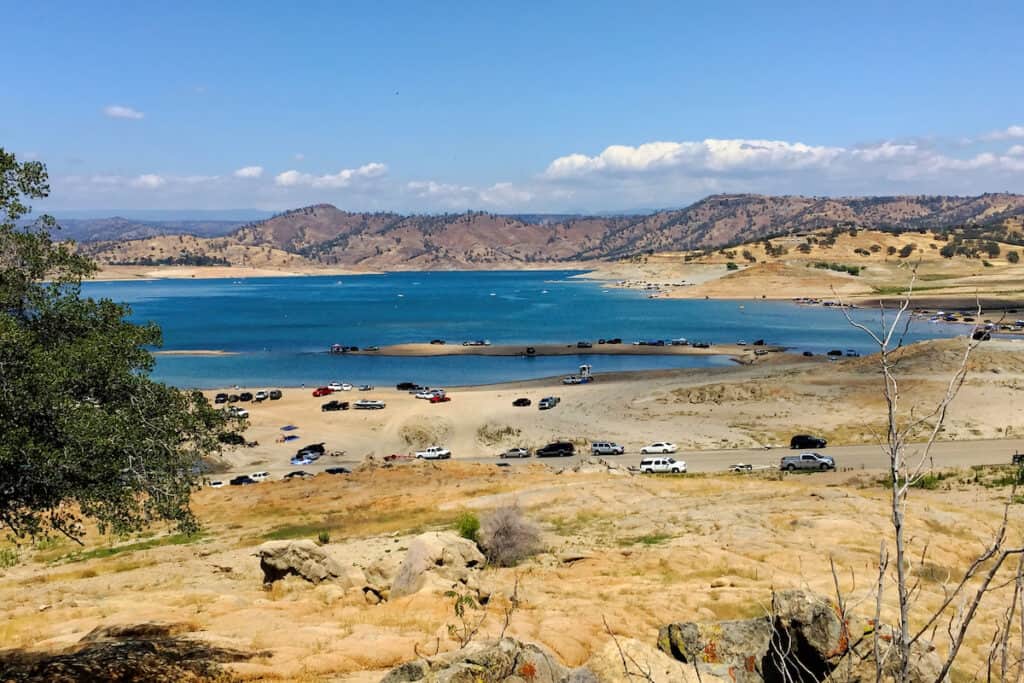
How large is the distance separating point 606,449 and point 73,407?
51.3 m

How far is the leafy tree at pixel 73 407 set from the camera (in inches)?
520

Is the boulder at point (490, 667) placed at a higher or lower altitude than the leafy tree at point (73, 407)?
lower

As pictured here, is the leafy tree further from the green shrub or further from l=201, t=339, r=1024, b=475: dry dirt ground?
l=201, t=339, r=1024, b=475: dry dirt ground

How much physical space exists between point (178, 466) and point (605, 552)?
17296 mm

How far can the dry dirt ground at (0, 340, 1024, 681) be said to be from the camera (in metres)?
18.6

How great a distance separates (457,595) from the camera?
2145cm

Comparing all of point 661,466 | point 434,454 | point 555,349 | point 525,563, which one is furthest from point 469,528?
point 555,349

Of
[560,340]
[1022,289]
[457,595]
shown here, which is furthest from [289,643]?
[1022,289]

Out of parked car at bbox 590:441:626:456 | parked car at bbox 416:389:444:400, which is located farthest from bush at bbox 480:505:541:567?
parked car at bbox 416:389:444:400

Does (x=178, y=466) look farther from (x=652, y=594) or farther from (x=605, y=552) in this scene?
(x=605, y=552)

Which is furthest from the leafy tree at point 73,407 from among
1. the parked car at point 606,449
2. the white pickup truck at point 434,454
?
the parked car at point 606,449

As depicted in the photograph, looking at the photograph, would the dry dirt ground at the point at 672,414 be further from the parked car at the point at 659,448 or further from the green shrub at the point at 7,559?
→ the green shrub at the point at 7,559

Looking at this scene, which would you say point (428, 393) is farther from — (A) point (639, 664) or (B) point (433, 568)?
(A) point (639, 664)

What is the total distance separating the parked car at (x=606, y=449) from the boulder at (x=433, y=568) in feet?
122
